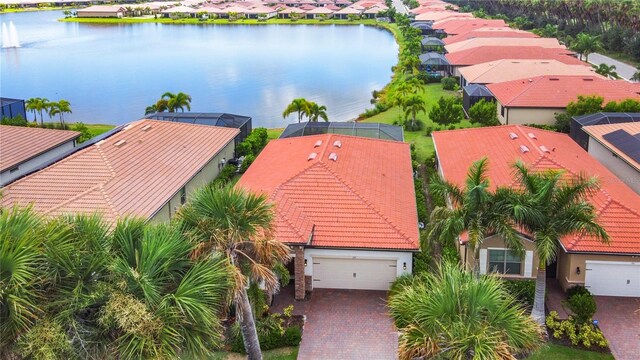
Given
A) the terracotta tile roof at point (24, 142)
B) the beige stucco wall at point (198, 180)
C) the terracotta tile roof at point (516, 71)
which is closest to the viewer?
the beige stucco wall at point (198, 180)

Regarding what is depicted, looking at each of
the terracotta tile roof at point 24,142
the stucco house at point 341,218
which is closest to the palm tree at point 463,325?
the stucco house at point 341,218

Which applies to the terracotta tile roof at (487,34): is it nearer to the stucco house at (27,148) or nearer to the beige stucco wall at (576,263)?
the stucco house at (27,148)

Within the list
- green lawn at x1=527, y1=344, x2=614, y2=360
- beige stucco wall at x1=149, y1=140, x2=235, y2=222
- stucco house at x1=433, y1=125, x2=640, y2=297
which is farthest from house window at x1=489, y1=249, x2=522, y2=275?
beige stucco wall at x1=149, y1=140, x2=235, y2=222

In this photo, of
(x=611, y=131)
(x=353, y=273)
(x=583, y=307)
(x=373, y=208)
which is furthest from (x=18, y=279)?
(x=611, y=131)

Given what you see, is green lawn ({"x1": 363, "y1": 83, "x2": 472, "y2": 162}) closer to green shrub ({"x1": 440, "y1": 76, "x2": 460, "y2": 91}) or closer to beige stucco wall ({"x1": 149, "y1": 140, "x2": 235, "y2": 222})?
green shrub ({"x1": 440, "y1": 76, "x2": 460, "y2": 91})

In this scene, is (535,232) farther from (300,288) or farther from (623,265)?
(300,288)

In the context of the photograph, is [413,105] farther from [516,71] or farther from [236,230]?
[236,230]

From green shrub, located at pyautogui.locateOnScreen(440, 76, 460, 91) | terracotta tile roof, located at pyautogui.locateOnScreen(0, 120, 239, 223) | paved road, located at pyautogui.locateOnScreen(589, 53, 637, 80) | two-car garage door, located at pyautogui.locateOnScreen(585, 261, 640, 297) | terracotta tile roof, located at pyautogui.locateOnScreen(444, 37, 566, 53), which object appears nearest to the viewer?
two-car garage door, located at pyautogui.locateOnScreen(585, 261, 640, 297)
